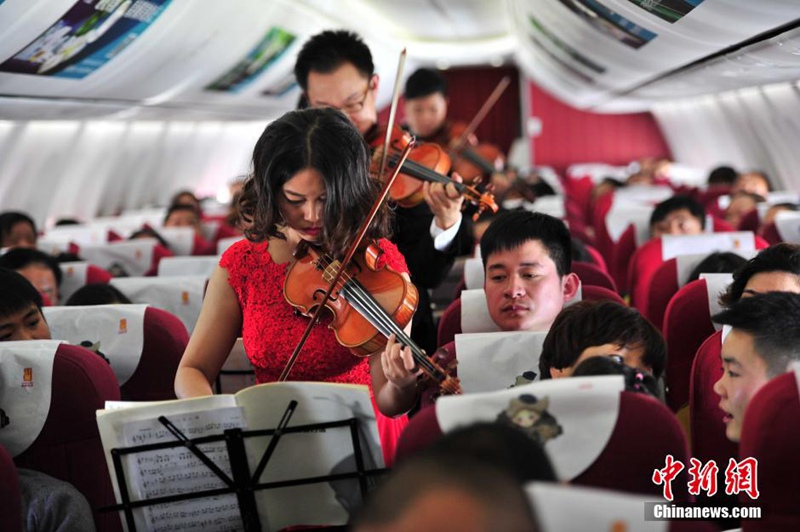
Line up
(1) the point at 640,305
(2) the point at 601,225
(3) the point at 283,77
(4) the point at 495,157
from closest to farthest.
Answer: (1) the point at 640,305, (2) the point at 601,225, (4) the point at 495,157, (3) the point at 283,77

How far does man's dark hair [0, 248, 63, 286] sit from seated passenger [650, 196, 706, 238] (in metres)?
3.83

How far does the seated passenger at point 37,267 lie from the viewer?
221 inches

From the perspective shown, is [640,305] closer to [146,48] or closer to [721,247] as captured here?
[721,247]

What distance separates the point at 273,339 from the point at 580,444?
44.0 inches

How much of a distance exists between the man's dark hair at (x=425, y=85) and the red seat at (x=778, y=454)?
16.2ft

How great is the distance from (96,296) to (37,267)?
965mm

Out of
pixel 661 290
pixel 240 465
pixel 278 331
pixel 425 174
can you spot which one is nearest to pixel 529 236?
pixel 425 174

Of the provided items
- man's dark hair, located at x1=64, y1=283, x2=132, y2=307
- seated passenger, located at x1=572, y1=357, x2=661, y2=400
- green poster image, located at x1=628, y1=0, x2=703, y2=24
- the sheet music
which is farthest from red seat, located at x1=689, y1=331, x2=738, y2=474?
man's dark hair, located at x1=64, y1=283, x2=132, y2=307

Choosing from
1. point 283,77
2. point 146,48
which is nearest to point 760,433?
point 146,48

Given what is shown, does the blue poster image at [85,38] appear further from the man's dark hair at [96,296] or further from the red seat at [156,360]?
the red seat at [156,360]

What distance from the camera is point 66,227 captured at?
10805 millimetres

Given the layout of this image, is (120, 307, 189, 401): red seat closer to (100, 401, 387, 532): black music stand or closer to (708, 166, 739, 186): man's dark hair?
Answer: (100, 401, 387, 532): black music stand

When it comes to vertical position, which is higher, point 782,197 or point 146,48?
point 146,48

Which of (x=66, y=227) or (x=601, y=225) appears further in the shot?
(x=66, y=227)
